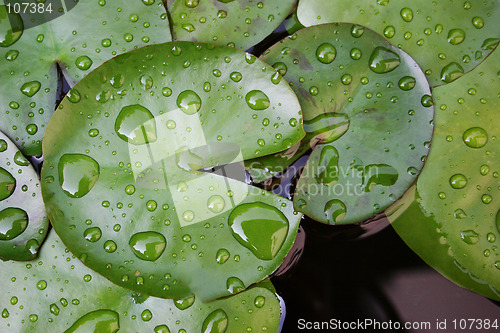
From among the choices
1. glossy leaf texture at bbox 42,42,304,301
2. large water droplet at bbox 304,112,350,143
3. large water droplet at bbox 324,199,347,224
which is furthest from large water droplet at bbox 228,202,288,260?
large water droplet at bbox 304,112,350,143

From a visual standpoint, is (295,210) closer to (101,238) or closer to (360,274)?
(360,274)

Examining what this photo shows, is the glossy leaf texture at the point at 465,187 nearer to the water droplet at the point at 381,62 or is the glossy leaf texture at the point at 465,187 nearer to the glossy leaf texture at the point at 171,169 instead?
the water droplet at the point at 381,62

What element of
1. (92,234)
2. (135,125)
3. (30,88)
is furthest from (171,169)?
(30,88)

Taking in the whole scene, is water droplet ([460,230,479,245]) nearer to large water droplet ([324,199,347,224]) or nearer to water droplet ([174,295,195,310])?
large water droplet ([324,199,347,224])

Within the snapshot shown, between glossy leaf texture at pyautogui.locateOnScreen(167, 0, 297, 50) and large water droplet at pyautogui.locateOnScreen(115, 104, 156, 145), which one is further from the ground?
glossy leaf texture at pyautogui.locateOnScreen(167, 0, 297, 50)

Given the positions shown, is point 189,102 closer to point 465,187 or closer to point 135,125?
point 135,125
